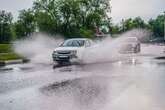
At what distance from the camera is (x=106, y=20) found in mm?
64875

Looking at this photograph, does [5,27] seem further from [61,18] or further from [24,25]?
[61,18]

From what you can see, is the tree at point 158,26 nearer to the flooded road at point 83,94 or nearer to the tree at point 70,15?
the tree at point 70,15

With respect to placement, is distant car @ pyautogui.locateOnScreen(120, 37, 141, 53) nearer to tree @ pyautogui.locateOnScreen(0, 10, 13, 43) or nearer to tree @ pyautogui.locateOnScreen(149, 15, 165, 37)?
tree @ pyautogui.locateOnScreen(0, 10, 13, 43)

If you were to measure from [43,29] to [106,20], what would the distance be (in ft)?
48.1

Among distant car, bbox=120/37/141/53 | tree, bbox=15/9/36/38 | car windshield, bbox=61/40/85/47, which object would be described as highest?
tree, bbox=15/9/36/38

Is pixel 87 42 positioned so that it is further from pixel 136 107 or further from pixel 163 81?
pixel 136 107

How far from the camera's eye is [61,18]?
189ft

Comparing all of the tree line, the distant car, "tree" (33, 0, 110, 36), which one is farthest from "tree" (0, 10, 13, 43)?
the distant car

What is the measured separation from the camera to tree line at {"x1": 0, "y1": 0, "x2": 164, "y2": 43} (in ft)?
179

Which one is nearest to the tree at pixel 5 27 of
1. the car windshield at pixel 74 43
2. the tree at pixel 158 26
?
the car windshield at pixel 74 43

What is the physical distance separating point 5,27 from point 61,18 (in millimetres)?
15336

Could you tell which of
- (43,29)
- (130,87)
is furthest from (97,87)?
(43,29)

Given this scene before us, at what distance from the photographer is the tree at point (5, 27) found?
6675cm

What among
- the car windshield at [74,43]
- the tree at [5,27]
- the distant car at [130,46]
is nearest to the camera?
the car windshield at [74,43]
